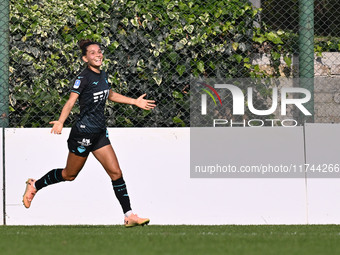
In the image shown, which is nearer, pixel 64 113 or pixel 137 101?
pixel 64 113

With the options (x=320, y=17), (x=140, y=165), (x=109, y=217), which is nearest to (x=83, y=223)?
(x=109, y=217)

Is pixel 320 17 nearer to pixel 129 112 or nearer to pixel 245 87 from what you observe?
pixel 245 87

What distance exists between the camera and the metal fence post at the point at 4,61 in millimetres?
9133

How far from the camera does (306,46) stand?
9391 millimetres

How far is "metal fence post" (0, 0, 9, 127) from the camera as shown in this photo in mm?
9133

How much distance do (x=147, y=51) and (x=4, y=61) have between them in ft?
5.34

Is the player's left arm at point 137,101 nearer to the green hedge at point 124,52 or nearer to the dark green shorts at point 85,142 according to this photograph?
the dark green shorts at point 85,142

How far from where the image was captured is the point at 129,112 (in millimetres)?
9344

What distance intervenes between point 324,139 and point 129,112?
2236 mm

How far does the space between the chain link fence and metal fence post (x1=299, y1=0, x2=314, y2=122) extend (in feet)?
0.10

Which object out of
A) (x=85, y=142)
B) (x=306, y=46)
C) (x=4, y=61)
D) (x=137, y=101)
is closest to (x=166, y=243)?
(x=85, y=142)

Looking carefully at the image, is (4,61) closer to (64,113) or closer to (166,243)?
(64,113)

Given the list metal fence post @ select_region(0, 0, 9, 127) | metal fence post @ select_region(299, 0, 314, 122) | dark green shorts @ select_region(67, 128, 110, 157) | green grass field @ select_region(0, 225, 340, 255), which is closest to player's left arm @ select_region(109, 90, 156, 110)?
dark green shorts @ select_region(67, 128, 110, 157)

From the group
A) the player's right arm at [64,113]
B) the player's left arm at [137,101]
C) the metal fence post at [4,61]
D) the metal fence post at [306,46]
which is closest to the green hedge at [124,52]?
the metal fence post at [4,61]
